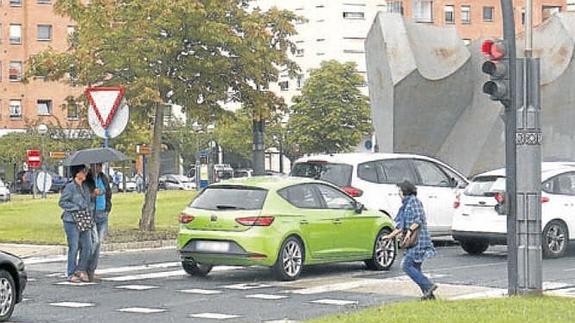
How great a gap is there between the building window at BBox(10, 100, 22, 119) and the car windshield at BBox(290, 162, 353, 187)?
216 ft

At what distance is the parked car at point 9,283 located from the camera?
12586 mm

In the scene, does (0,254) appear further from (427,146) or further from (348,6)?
(348,6)

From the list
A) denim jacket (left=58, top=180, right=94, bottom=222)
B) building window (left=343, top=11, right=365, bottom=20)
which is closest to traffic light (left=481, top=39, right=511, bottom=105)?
denim jacket (left=58, top=180, right=94, bottom=222)

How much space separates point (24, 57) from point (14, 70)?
1.17m

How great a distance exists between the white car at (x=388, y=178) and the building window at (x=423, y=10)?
65.1 m

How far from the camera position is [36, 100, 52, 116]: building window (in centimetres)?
8457

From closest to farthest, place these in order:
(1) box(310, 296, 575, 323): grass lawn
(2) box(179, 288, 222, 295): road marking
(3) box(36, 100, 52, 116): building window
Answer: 1. (1) box(310, 296, 575, 323): grass lawn
2. (2) box(179, 288, 222, 295): road marking
3. (3) box(36, 100, 52, 116): building window

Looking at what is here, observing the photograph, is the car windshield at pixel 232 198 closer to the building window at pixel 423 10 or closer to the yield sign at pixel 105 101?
the yield sign at pixel 105 101

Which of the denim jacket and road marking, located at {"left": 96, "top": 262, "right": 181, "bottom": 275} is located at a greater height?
the denim jacket

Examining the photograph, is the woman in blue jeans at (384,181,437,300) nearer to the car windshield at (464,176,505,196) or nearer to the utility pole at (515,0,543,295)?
the utility pole at (515,0,543,295)

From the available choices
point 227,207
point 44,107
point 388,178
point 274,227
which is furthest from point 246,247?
point 44,107

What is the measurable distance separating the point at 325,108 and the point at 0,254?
57.0m

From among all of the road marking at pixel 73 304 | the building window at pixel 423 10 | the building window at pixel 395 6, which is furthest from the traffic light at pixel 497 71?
the building window at pixel 395 6

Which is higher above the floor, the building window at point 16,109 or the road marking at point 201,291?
the building window at point 16,109
